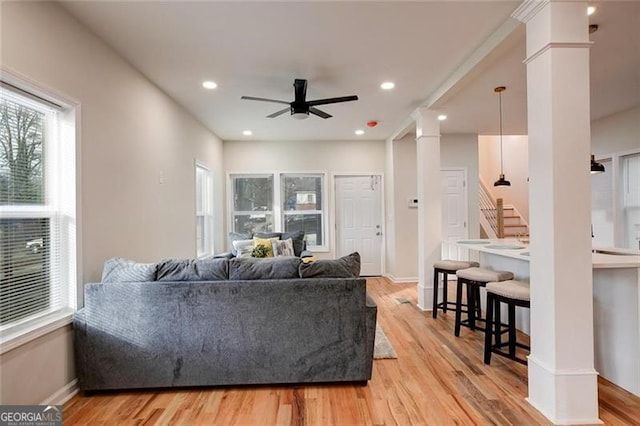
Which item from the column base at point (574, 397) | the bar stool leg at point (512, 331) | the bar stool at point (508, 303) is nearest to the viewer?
the column base at point (574, 397)

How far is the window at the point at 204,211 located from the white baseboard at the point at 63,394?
9.46ft

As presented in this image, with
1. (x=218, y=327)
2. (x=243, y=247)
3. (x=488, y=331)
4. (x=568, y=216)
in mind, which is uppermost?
(x=568, y=216)

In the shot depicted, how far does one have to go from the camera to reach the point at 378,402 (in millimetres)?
2156

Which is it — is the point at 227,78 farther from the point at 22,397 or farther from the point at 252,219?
the point at 252,219

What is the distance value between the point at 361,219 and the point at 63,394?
4998mm

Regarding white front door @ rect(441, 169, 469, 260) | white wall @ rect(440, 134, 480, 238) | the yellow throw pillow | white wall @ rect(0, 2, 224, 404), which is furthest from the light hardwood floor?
white wall @ rect(440, 134, 480, 238)

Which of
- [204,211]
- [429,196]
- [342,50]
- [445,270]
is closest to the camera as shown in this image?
[342,50]

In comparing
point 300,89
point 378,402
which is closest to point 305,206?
point 300,89

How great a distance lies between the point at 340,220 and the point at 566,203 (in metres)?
4.55

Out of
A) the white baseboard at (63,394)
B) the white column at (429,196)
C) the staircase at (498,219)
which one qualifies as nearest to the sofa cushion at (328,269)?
the white baseboard at (63,394)

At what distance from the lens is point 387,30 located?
251cm

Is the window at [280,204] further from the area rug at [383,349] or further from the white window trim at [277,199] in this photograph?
the area rug at [383,349]

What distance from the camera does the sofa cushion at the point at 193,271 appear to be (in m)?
2.31

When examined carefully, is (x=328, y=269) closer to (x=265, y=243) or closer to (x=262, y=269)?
(x=262, y=269)
